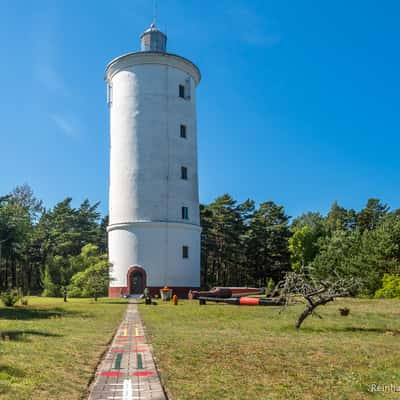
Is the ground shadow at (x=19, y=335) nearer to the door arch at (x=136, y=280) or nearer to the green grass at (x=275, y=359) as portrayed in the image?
the green grass at (x=275, y=359)

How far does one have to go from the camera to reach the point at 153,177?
35.0m

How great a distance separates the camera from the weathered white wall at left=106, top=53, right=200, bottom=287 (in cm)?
3466

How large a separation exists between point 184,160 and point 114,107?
7.18m

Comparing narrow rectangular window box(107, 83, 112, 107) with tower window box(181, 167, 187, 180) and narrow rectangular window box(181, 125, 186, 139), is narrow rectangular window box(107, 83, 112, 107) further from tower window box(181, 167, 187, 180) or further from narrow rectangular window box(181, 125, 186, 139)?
tower window box(181, 167, 187, 180)

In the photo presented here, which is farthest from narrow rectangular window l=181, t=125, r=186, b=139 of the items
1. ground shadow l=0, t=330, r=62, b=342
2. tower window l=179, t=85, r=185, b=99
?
ground shadow l=0, t=330, r=62, b=342

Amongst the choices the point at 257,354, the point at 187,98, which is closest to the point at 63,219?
the point at 187,98

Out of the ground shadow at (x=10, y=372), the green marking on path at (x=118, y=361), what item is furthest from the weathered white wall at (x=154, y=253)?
the ground shadow at (x=10, y=372)

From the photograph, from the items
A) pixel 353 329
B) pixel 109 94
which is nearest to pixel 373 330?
pixel 353 329

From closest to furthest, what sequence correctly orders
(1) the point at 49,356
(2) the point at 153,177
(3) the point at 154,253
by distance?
(1) the point at 49,356
(3) the point at 154,253
(2) the point at 153,177

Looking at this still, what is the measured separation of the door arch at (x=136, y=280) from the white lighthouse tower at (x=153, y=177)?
0.07 metres

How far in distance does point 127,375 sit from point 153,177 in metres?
27.6

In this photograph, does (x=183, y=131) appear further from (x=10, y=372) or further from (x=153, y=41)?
(x=10, y=372)

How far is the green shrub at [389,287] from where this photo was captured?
31172 millimetres

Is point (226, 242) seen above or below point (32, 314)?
above
